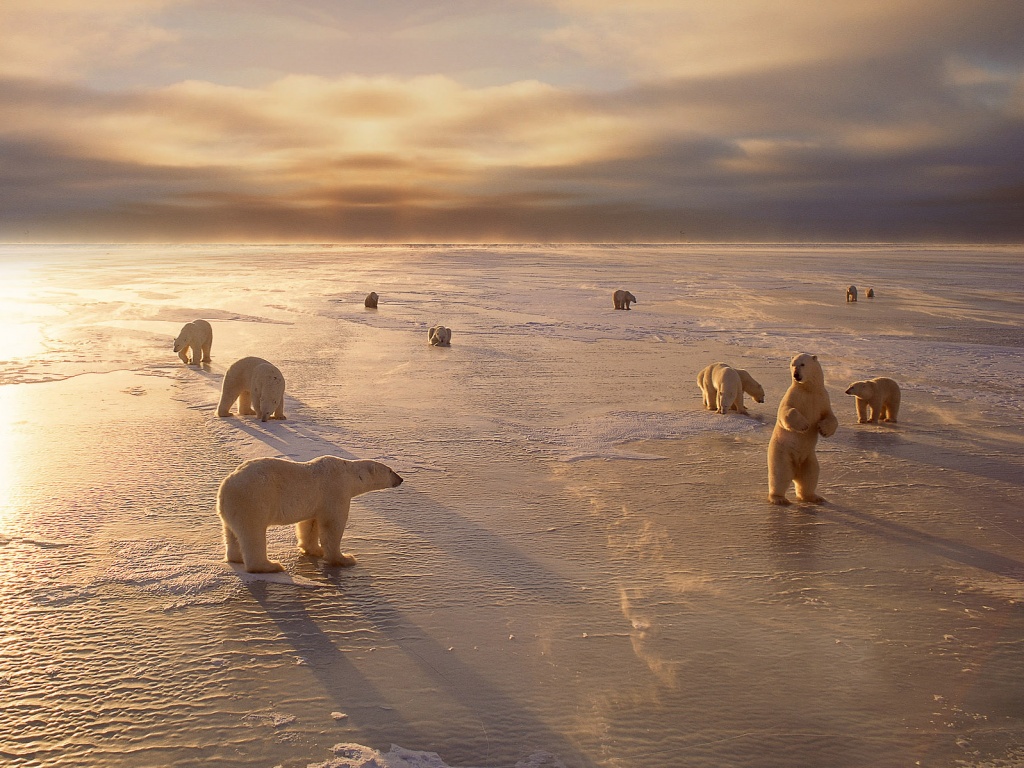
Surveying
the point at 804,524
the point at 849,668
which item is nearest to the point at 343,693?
the point at 849,668

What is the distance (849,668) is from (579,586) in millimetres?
1718

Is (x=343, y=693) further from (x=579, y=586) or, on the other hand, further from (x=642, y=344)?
(x=642, y=344)

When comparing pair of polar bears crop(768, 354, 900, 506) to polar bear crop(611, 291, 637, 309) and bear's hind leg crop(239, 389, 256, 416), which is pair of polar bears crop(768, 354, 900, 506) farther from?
polar bear crop(611, 291, 637, 309)

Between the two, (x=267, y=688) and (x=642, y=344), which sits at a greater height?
(x=642, y=344)

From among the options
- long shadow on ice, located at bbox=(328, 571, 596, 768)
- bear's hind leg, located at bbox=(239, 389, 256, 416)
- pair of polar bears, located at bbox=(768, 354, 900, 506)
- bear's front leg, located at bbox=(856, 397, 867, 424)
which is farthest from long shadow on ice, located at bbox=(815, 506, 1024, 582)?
bear's hind leg, located at bbox=(239, 389, 256, 416)

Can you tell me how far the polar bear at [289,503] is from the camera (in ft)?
16.8

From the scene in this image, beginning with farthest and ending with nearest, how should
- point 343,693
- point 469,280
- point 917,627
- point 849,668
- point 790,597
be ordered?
point 469,280, point 790,597, point 917,627, point 849,668, point 343,693

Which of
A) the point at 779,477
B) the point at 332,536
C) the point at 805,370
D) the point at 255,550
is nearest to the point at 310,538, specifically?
the point at 332,536

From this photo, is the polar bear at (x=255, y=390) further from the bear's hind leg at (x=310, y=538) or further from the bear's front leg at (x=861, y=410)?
the bear's front leg at (x=861, y=410)

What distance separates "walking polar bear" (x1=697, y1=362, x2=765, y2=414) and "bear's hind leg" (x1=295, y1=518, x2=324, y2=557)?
20.6ft

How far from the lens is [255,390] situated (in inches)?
387

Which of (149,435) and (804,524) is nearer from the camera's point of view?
(804,524)

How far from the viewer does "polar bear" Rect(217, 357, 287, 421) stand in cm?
973

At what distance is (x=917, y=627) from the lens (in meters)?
4.76
